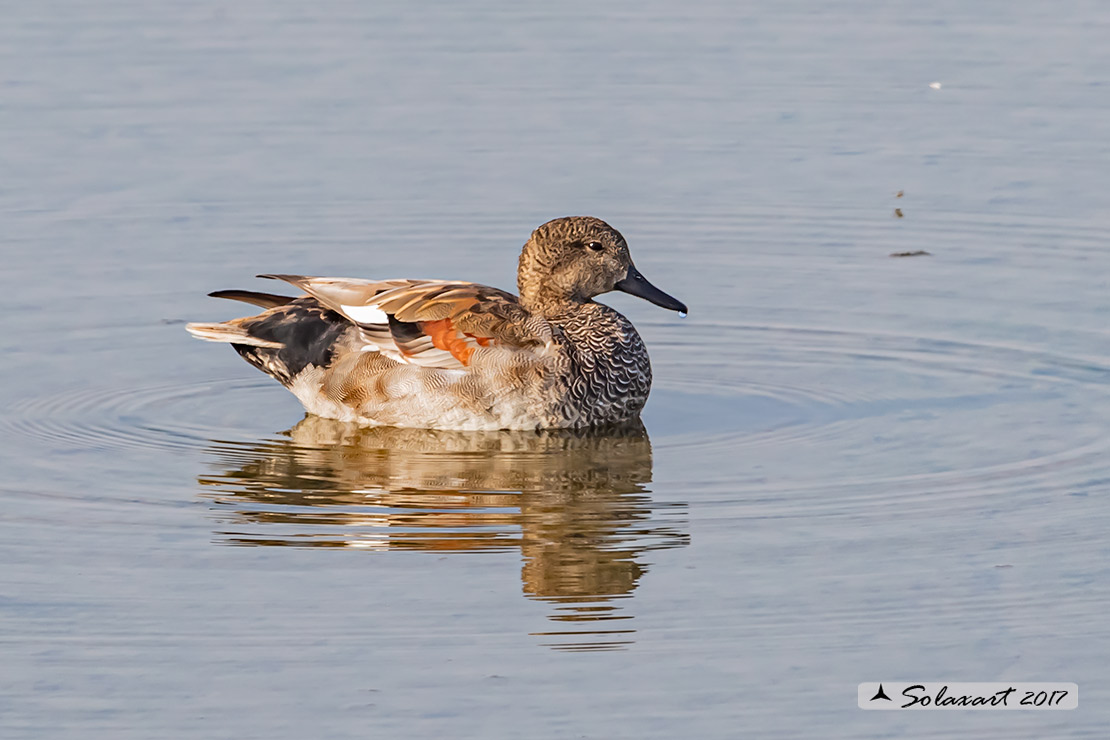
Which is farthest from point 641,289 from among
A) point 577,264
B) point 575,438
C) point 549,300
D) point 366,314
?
point 366,314

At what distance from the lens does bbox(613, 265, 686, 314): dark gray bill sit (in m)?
11.0

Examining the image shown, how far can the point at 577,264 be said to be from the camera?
11.1m

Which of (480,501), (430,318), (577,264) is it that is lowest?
(480,501)

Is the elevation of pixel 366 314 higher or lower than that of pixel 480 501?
higher

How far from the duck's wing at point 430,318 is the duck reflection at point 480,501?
44cm

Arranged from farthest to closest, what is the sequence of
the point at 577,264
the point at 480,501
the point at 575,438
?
the point at 577,264 → the point at 575,438 → the point at 480,501

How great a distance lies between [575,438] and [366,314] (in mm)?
1264

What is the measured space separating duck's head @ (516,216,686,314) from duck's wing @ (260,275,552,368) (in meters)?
0.26

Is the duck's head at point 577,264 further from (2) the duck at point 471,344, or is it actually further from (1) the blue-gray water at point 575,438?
(1) the blue-gray water at point 575,438

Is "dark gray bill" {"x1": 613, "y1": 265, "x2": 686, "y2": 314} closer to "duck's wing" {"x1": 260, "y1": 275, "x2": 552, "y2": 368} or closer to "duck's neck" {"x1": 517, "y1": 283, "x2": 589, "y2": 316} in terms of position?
"duck's neck" {"x1": 517, "y1": 283, "x2": 589, "y2": 316}

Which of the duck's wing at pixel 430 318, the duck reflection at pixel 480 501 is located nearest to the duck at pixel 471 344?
the duck's wing at pixel 430 318

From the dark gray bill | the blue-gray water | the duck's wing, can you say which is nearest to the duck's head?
the dark gray bill

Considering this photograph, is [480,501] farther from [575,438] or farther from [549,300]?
[549,300]

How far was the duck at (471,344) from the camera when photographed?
→ 1066cm
